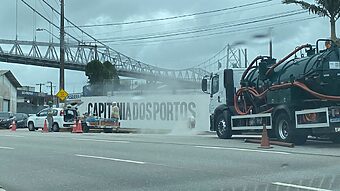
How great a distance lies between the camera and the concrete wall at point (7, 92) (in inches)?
2904

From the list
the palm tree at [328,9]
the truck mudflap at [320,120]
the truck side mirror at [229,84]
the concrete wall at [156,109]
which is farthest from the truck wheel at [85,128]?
the truck mudflap at [320,120]

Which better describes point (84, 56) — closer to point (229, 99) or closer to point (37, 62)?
point (37, 62)

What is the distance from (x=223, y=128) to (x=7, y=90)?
60.0 metres

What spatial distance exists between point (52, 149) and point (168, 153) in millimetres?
4272

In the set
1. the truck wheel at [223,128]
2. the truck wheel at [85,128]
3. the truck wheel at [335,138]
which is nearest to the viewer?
the truck wheel at [335,138]

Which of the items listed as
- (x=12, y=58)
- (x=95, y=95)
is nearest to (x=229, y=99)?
(x=95, y=95)

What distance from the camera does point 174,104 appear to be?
32000 millimetres

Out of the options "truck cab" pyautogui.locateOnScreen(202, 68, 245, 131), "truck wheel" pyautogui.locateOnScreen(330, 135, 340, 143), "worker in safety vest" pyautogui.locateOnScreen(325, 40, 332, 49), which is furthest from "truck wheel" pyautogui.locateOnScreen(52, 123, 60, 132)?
"worker in safety vest" pyautogui.locateOnScreen(325, 40, 332, 49)

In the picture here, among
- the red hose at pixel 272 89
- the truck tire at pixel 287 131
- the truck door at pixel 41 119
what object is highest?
the red hose at pixel 272 89

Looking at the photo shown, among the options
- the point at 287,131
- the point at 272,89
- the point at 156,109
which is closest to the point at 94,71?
the point at 156,109

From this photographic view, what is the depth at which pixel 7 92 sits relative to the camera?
7588 cm

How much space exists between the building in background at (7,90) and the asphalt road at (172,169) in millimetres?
60821

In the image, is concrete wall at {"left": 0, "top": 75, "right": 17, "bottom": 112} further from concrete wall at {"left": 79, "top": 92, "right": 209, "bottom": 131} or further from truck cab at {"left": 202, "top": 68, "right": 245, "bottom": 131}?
truck cab at {"left": 202, "top": 68, "right": 245, "bottom": 131}

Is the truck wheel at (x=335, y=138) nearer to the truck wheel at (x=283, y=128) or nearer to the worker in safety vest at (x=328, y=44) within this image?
the truck wheel at (x=283, y=128)
